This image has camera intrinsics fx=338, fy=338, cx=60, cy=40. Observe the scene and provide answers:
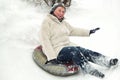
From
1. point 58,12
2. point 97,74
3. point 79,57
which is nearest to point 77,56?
point 79,57

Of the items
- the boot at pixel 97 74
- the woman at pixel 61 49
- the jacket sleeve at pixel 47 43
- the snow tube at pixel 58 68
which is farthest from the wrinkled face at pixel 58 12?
the boot at pixel 97 74

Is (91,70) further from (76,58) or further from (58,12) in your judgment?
(58,12)

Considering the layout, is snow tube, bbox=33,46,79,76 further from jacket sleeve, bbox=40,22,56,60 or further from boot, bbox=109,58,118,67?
boot, bbox=109,58,118,67

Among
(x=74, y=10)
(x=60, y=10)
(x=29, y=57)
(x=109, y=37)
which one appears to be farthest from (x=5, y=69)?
(x=74, y=10)

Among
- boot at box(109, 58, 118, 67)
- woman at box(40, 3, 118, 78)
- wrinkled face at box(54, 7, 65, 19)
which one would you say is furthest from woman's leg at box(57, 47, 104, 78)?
wrinkled face at box(54, 7, 65, 19)

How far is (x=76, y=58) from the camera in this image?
Result: 4.41m

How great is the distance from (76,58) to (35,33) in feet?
4.82

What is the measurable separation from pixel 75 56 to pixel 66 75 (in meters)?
0.28

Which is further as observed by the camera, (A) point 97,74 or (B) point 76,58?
(B) point 76,58

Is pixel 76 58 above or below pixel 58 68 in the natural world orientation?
above

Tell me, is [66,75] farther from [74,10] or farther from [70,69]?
[74,10]

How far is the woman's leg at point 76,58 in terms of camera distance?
4.35 metres

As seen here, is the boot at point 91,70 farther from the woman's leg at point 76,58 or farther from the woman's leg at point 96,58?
the woman's leg at point 96,58

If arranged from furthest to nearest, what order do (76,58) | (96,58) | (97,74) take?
(96,58) < (76,58) < (97,74)
